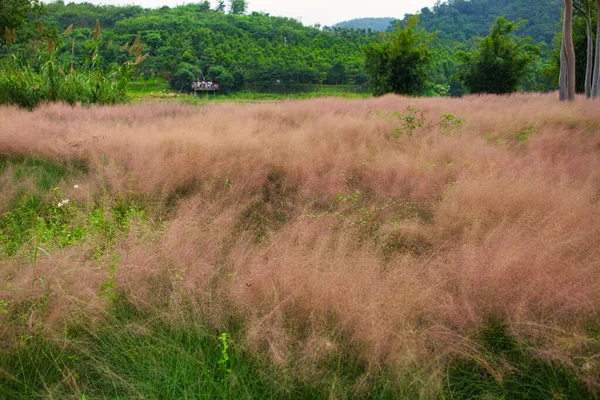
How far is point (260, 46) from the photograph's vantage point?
142 ft

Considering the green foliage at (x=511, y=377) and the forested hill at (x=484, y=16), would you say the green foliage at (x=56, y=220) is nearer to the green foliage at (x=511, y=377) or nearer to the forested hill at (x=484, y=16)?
the green foliage at (x=511, y=377)

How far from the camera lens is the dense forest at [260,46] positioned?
26545mm

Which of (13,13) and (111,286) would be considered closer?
(111,286)

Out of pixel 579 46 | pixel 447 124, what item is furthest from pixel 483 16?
pixel 447 124

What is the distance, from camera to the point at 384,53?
20781 millimetres

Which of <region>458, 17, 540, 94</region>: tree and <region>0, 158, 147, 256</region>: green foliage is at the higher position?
<region>458, 17, 540, 94</region>: tree

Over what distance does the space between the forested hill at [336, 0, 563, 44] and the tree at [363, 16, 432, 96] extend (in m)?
22.6

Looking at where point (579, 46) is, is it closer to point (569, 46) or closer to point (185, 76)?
point (569, 46)

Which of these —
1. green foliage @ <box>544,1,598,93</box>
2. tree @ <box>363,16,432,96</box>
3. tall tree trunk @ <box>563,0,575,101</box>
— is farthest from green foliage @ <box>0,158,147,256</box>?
green foliage @ <box>544,1,598,93</box>

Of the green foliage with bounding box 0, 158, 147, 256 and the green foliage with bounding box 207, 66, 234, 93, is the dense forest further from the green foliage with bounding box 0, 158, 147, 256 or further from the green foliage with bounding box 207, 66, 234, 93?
the green foliage with bounding box 0, 158, 147, 256

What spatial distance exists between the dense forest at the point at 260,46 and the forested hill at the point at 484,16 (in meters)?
0.21

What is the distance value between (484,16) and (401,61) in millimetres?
60287

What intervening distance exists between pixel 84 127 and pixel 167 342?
5.62m

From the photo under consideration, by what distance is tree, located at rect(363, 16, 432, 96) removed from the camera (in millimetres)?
20094
